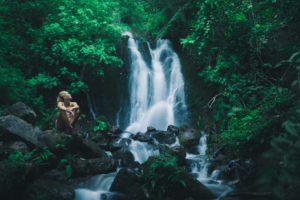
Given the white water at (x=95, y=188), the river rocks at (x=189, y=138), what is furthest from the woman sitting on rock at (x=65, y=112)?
the river rocks at (x=189, y=138)

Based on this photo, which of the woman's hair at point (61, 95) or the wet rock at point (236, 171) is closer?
the wet rock at point (236, 171)

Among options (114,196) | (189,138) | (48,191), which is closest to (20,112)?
(48,191)

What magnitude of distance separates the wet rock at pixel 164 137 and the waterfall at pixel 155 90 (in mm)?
1933

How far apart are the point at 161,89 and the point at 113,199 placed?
868 centimetres

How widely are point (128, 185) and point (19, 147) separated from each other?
2.91 meters

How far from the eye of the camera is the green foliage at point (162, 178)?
4348 millimetres

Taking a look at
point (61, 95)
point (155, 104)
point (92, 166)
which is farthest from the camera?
point (155, 104)

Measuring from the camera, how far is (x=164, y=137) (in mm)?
9070

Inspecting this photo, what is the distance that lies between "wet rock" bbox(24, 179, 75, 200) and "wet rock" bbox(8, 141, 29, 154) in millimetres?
1091

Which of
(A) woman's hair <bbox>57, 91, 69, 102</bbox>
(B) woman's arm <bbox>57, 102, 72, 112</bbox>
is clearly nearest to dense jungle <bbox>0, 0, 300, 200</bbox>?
(B) woman's arm <bbox>57, 102, 72, 112</bbox>

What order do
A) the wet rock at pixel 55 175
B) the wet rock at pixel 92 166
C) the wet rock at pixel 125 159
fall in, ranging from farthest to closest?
the wet rock at pixel 125 159, the wet rock at pixel 92 166, the wet rock at pixel 55 175

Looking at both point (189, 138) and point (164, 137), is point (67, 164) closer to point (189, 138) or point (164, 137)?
point (164, 137)

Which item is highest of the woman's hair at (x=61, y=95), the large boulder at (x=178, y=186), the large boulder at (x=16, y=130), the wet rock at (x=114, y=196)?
the woman's hair at (x=61, y=95)

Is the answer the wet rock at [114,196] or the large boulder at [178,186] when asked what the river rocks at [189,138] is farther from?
the wet rock at [114,196]
